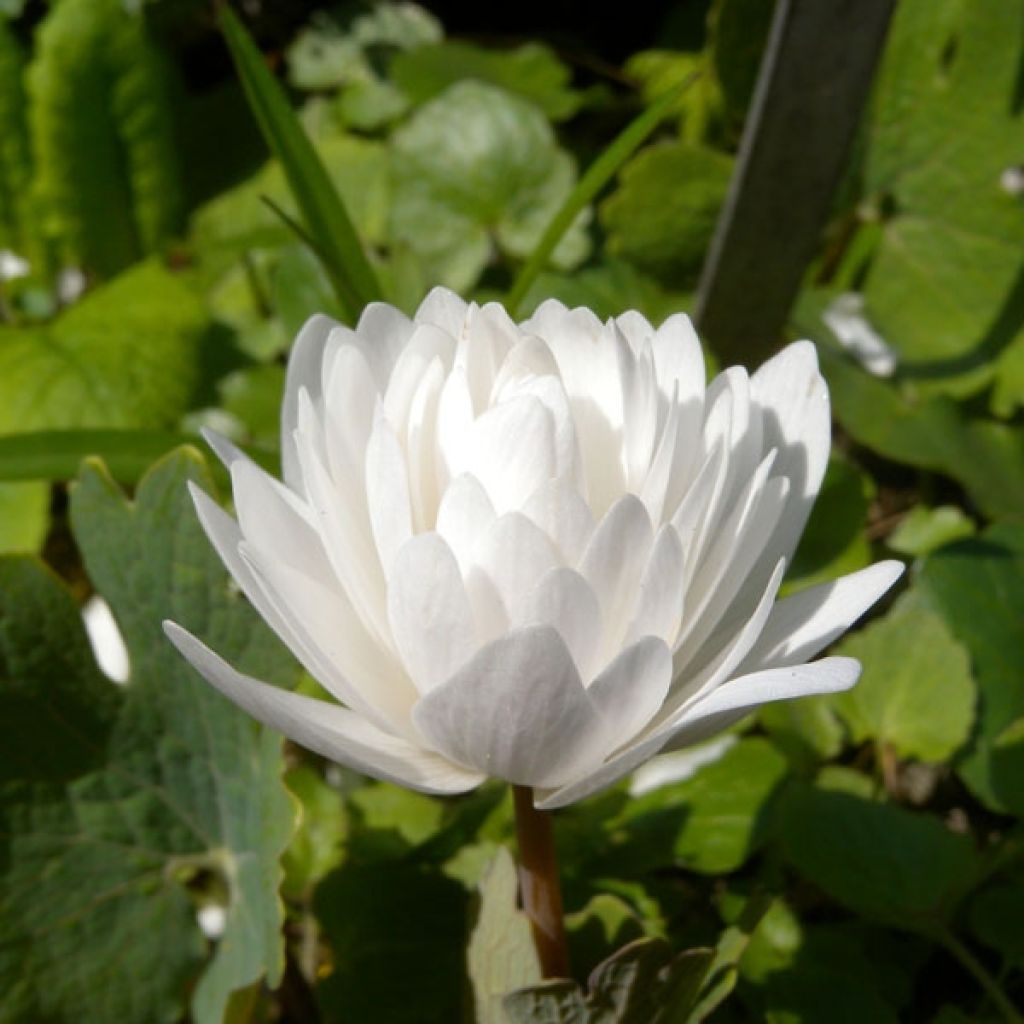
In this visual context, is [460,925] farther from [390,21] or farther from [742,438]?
[390,21]

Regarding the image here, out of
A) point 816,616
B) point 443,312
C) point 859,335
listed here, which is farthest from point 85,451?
point 859,335

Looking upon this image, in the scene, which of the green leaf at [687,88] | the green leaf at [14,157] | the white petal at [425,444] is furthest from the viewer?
the green leaf at [14,157]

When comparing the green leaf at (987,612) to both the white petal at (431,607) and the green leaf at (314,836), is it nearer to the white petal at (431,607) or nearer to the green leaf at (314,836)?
the green leaf at (314,836)

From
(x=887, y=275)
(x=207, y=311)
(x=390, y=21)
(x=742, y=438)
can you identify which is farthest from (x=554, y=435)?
(x=390, y=21)

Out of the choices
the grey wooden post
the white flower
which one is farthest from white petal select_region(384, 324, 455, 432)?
the grey wooden post

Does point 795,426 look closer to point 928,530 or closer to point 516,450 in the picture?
point 516,450

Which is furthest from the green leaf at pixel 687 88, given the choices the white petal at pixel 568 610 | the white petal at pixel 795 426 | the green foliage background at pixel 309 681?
the white petal at pixel 568 610
